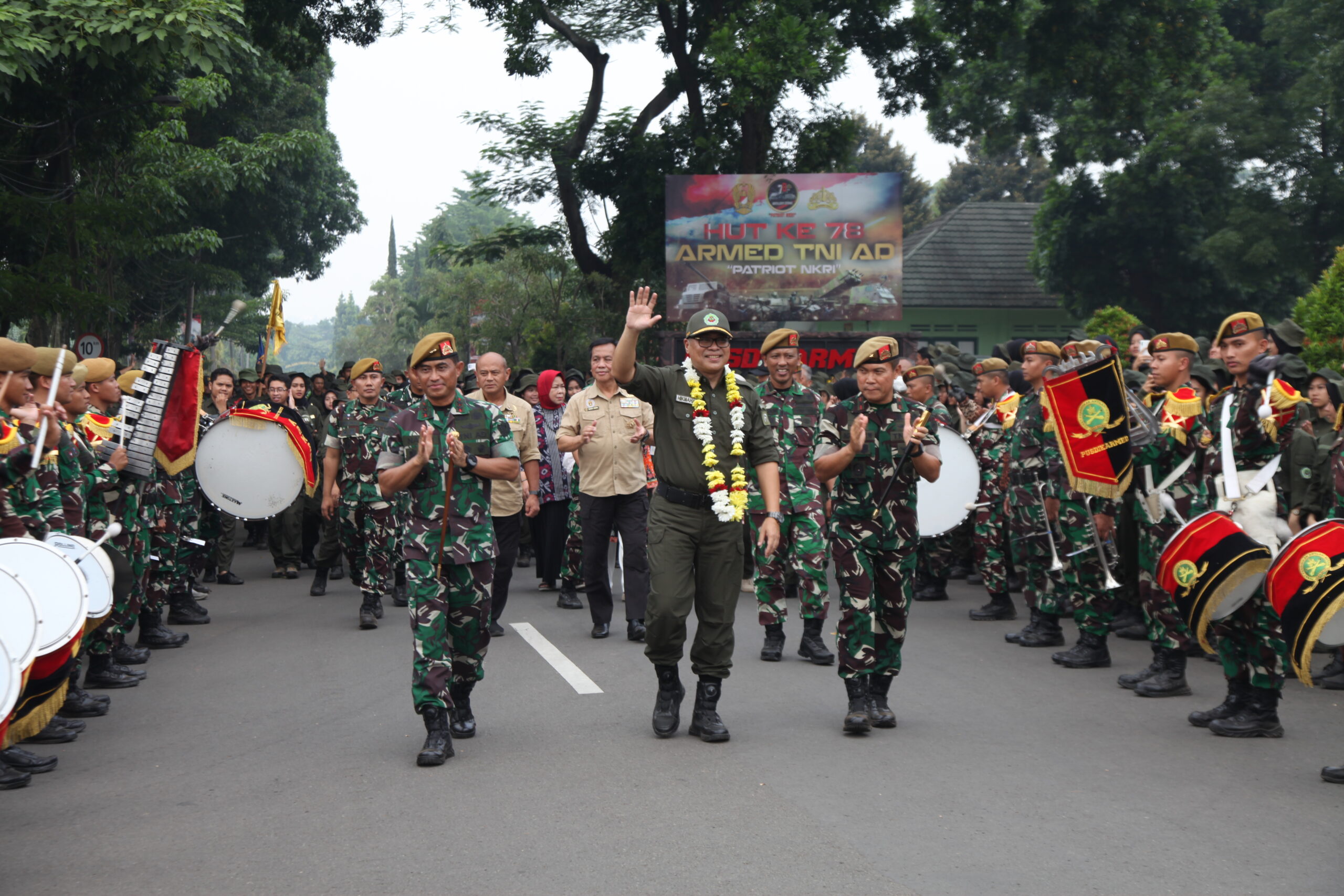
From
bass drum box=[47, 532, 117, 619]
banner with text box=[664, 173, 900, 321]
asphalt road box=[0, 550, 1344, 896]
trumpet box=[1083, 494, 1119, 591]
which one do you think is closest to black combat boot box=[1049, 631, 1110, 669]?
asphalt road box=[0, 550, 1344, 896]

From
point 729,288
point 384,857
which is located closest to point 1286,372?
point 384,857

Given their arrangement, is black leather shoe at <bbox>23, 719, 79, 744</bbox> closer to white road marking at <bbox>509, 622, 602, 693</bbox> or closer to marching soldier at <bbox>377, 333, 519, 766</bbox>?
marching soldier at <bbox>377, 333, 519, 766</bbox>

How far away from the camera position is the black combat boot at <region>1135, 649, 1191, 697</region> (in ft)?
26.4

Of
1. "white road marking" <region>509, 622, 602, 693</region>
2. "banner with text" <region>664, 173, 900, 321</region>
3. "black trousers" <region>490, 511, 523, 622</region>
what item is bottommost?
"white road marking" <region>509, 622, 602, 693</region>

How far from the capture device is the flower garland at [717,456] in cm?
685

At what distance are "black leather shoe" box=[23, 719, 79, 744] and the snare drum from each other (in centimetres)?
597

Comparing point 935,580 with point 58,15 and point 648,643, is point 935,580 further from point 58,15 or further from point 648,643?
point 58,15

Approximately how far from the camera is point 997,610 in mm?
11328

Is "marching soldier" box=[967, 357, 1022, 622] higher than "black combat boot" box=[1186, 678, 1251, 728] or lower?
higher

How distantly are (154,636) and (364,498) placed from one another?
Result: 7.26 ft

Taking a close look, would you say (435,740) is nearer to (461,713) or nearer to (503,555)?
→ (461,713)

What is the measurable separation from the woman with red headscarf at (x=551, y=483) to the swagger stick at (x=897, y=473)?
5.09 meters

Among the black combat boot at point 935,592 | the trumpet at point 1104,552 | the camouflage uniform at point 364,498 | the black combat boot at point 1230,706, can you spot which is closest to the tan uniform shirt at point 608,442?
the camouflage uniform at point 364,498

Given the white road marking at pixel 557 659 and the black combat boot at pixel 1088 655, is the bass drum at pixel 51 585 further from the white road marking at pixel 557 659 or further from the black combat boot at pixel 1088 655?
the black combat boot at pixel 1088 655
